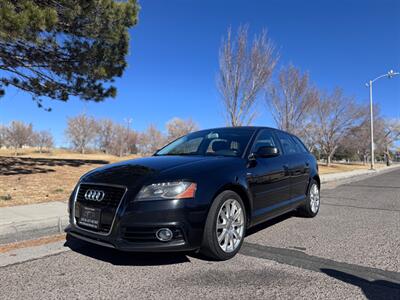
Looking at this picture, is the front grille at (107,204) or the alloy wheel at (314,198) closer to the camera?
the front grille at (107,204)

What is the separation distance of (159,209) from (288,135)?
3701 millimetres

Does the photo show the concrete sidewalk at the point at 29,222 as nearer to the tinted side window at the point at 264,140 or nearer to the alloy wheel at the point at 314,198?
the tinted side window at the point at 264,140

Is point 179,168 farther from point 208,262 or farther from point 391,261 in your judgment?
point 391,261

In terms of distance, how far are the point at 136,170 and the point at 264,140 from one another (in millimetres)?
2218

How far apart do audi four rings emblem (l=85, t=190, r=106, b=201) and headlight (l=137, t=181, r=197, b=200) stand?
1.65 feet

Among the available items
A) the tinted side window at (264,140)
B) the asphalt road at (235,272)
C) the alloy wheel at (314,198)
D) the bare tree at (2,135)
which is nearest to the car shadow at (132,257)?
the asphalt road at (235,272)

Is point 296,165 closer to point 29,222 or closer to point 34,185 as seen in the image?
point 29,222

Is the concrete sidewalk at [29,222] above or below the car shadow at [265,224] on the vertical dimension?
above

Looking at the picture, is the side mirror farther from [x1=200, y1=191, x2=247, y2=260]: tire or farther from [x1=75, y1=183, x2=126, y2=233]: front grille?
[x1=75, y1=183, x2=126, y2=233]: front grille

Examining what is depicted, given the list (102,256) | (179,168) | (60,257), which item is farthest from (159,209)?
(60,257)

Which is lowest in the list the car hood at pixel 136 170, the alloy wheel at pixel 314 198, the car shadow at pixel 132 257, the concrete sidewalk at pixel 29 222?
the car shadow at pixel 132 257

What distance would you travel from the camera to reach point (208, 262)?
4.03m

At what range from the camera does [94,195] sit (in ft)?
12.9

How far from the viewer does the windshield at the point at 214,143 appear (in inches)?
195
